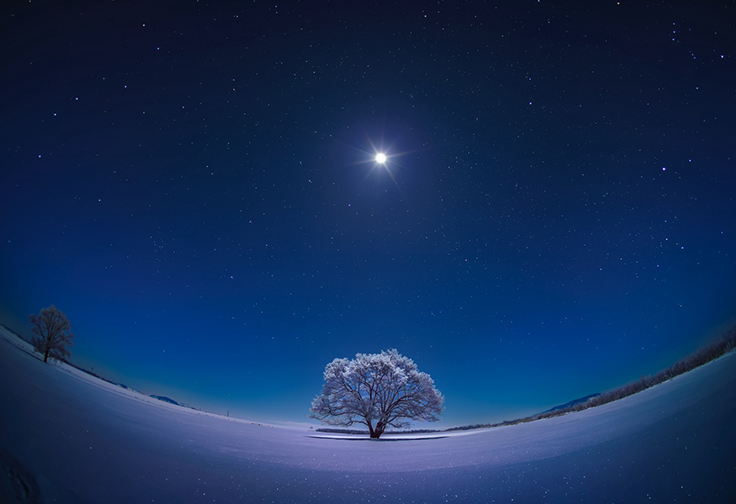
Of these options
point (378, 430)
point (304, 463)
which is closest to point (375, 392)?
point (378, 430)

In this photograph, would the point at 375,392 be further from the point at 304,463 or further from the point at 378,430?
the point at 304,463

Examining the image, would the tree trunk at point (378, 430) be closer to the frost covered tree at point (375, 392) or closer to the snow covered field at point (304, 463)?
the frost covered tree at point (375, 392)

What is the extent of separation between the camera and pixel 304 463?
2639mm

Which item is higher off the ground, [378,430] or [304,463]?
[304,463]

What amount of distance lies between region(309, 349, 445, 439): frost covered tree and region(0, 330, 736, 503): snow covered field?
8989mm

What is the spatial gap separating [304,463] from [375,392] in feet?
31.2

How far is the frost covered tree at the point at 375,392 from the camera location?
11.2m

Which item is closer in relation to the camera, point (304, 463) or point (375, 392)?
point (304, 463)

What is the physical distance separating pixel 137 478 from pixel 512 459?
313cm

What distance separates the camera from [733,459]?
1.58 meters

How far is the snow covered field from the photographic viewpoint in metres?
1.39

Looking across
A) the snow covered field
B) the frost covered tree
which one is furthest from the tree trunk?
the snow covered field

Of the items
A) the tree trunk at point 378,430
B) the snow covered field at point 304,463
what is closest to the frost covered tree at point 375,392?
the tree trunk at point 378,430

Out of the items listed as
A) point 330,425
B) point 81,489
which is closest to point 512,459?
point 81,489
